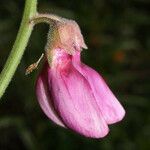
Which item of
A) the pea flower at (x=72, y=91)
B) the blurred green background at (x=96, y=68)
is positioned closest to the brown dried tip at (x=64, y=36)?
the pea flower at (x=72, y=91)

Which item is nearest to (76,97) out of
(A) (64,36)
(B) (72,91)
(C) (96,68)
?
(B) (72,91)

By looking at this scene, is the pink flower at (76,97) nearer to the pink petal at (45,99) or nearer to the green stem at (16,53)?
the pink petal at (45,99)

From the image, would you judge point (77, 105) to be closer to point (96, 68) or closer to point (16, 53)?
point (16, 53)

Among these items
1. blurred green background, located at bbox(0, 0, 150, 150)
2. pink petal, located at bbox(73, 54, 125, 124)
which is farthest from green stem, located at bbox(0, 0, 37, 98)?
blurred green background, located at bbox(0, 0, 150, 150)

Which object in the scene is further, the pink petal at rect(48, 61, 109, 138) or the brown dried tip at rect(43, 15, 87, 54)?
the brown dried tip at rect(43, 15, 87, 54)

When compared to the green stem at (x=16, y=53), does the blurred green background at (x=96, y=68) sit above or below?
below

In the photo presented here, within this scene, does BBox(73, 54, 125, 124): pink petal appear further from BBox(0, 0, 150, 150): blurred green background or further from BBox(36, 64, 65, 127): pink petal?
BBox(0, 0, 150, 150): blurred green background
